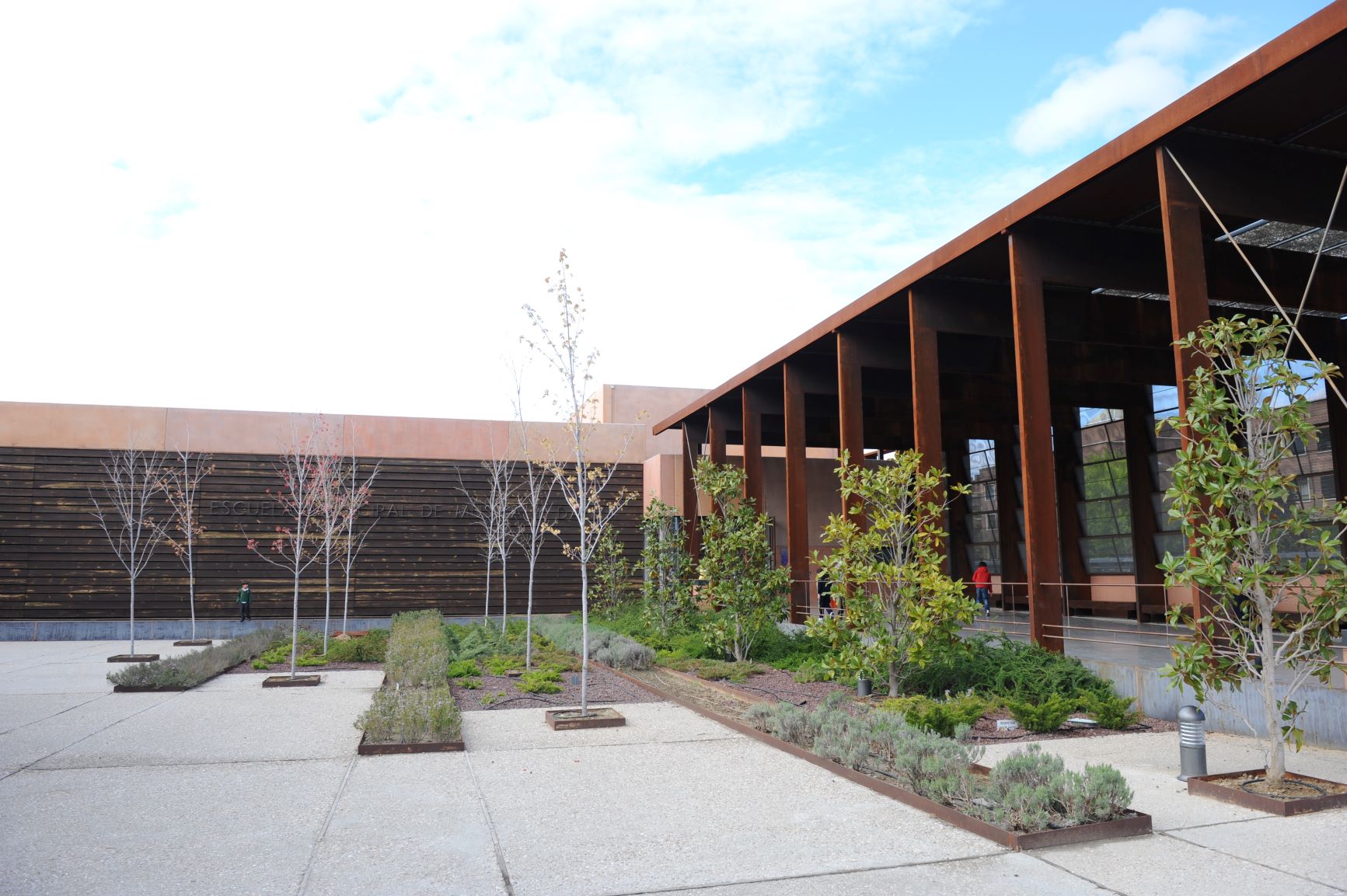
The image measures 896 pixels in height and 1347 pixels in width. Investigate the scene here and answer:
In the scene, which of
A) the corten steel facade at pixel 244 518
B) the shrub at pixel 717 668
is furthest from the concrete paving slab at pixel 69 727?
the corten steel facade at pixel 244 518

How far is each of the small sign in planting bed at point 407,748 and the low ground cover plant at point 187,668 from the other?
5961 mm

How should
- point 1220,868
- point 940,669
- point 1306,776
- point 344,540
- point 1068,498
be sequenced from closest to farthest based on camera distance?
point 1220,868
point 1306,776
point 940,669
point 1068,498
point 344,540

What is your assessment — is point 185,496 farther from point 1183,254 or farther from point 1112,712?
point 1183,254

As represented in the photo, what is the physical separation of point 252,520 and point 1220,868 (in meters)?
24.0

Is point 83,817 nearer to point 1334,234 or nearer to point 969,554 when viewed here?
point 1334,234

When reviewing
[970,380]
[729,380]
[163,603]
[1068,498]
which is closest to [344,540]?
[163,603]

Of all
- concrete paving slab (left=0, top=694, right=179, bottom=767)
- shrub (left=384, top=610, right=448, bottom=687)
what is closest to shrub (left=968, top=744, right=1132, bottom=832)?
concrete paving slab (left=0, top=694, right=179, bottom=767)

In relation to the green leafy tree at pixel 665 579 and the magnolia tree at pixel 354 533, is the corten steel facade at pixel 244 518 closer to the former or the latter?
the magnolia tree at pixel 354 533

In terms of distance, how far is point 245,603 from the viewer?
2353 centimetres

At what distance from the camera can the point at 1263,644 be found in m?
6.53

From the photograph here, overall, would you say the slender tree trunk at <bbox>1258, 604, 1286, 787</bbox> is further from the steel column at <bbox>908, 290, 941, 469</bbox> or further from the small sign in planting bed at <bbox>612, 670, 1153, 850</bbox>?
the steel column at <bbox>908, 290, 941, 469</bbox>

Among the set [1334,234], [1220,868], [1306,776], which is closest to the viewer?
[1220,868]

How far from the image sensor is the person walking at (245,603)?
23.5 metres

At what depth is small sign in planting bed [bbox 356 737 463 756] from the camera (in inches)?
315
